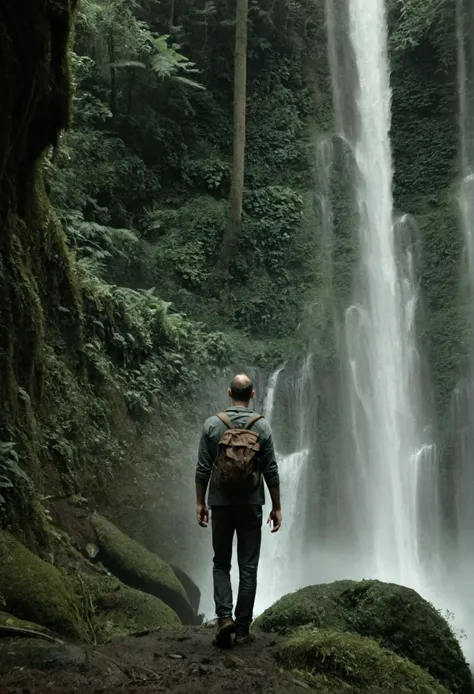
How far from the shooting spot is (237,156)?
59.1ft

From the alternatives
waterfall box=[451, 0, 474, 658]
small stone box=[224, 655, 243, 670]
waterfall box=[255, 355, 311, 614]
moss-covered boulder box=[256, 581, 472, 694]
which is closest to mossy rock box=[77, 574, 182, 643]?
moss-covered boulder box=[256, 581, 472, 694]

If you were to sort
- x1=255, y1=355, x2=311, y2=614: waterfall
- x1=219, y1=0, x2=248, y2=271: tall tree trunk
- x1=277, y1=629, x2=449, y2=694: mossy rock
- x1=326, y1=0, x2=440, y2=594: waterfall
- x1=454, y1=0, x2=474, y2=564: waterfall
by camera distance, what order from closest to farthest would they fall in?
x1=277, y1=629, x2=449, y2=694: mossy rock < x1=255, y1=355, x2=311, y2=614: waterfall < x1=326, y1=0, x2=440, y2=594: waterfall < x1=454, y1=0, x2=474, y2=564: waterfall < x1=219, y1=0, x2=248, y2=271: tall tree trunk

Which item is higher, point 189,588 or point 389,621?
point 189,588

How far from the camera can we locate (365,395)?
53.0ft

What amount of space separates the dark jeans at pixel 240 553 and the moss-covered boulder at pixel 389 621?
1.02 m

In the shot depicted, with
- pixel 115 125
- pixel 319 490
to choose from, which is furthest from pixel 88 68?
pixel 319 490

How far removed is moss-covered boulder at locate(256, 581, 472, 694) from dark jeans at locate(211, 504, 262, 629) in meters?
1.02

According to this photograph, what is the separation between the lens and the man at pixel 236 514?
421cm

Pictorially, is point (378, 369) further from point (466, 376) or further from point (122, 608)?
point (122, 608)

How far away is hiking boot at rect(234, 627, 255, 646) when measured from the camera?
4.31 m

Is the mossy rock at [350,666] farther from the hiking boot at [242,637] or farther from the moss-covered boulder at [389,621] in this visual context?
the moss-covered boulder at [389,621]

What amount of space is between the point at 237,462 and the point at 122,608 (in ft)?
10.0

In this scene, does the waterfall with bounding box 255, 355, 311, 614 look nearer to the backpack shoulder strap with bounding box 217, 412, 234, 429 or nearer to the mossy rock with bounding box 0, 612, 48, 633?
the mossy rock with bounding box 0, 612, 48, 633

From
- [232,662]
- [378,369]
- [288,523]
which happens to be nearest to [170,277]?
[378,369]
